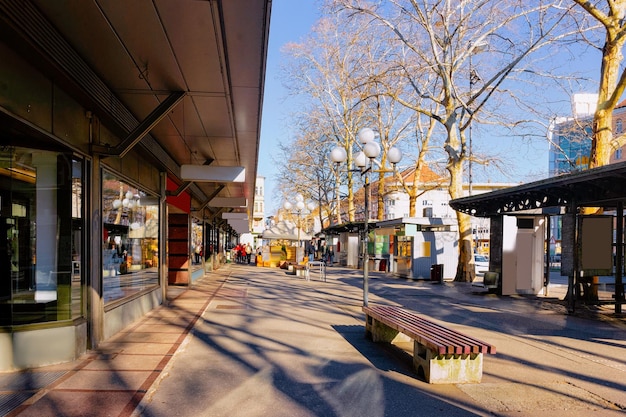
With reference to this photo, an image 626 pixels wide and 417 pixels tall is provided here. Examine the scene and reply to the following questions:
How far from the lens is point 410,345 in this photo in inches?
311

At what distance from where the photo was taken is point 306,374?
614cm

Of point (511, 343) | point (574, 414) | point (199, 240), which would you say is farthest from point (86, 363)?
point (199, 240)

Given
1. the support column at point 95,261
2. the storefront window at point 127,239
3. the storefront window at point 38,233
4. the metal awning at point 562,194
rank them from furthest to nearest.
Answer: the metal awning at point 562,194 → the storefront window at point 127,239 → the support column at point 95,261 → the storefront window at point 38,233

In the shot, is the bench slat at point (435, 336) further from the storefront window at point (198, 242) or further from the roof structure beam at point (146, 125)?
the storefront window at point (198, 242)

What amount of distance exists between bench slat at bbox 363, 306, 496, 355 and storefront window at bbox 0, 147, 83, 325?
14.5 ft

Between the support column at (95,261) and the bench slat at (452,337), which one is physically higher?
the support column at (95,261)

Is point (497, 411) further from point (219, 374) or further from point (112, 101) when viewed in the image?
point (112, 101)

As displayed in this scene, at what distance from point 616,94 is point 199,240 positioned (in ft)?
60.7

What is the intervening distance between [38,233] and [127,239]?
11.7 feet

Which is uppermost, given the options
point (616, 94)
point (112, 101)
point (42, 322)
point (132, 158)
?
point (616, 94)

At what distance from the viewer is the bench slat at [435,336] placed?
5.48m

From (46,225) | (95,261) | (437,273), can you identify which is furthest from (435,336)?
(437,273)

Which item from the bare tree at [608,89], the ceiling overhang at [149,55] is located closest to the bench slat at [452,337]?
the ceiling overhang at [149,55]

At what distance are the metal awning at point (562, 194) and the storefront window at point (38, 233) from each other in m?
9.17
